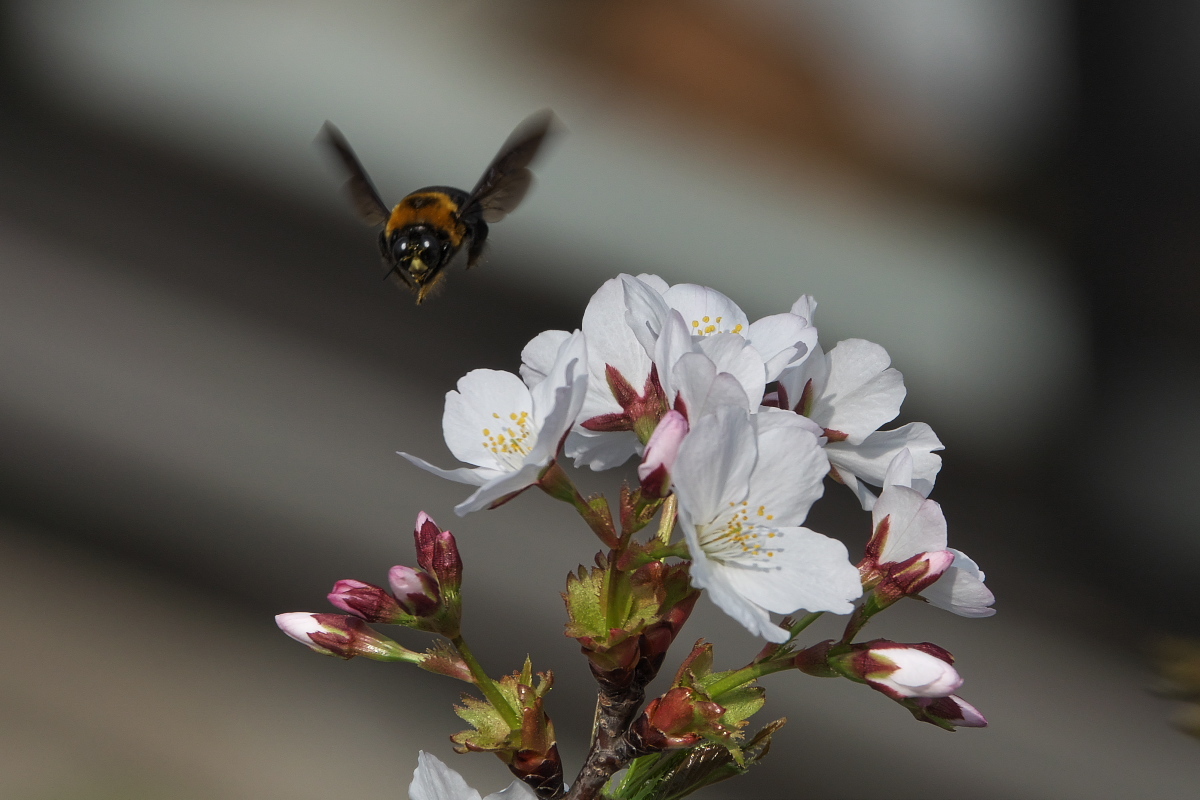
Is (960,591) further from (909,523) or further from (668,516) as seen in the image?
(668,516)

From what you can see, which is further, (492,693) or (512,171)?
(512,171)

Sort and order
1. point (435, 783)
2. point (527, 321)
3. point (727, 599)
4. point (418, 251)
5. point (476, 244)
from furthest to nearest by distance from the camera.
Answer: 1. point (527, 321)
2. point (476, 244)
3. point (418, 251)
4. point (435, 783)
5. point (727, 599)

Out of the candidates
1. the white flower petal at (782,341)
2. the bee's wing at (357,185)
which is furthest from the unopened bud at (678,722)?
the bee's wing at (357,185)

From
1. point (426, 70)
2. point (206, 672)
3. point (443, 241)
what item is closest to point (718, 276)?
point (426, 70)

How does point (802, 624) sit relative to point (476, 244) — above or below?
below

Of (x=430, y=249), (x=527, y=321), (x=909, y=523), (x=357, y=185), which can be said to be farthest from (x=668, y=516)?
(x=527, y=321)

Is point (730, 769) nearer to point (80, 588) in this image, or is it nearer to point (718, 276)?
point (718, 276)
